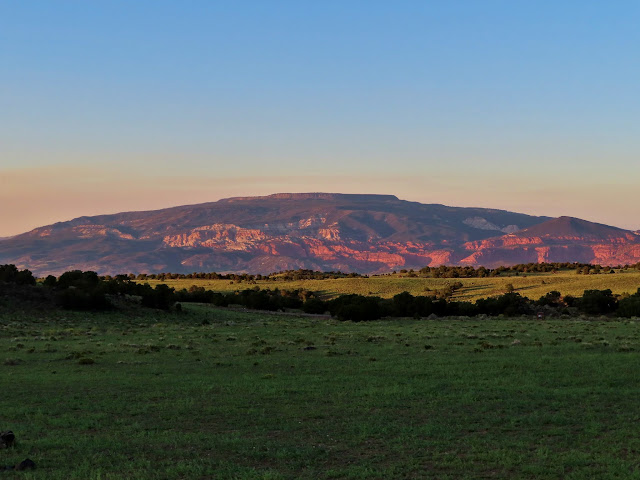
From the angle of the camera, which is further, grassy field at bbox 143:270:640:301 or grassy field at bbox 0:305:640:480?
grassy field at bbox 143:270:640:301

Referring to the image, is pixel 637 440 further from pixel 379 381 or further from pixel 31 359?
pixel 31 359

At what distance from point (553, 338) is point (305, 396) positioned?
20844mm

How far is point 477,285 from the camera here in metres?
107

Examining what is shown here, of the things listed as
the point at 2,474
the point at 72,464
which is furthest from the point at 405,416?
the point at 2,474

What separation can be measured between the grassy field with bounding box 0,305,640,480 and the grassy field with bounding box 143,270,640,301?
2283 inches

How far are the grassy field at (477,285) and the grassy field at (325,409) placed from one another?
A: 190ft

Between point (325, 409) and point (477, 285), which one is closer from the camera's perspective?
point (325, 409)

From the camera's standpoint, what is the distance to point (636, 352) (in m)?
28.8

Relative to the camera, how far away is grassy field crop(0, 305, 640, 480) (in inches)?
495

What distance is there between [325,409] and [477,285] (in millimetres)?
92494

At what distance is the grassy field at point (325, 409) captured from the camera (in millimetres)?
12570

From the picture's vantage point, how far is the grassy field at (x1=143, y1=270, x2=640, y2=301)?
9012cm

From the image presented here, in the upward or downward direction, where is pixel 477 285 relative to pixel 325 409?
upward

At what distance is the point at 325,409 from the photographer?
1788 centimetres
